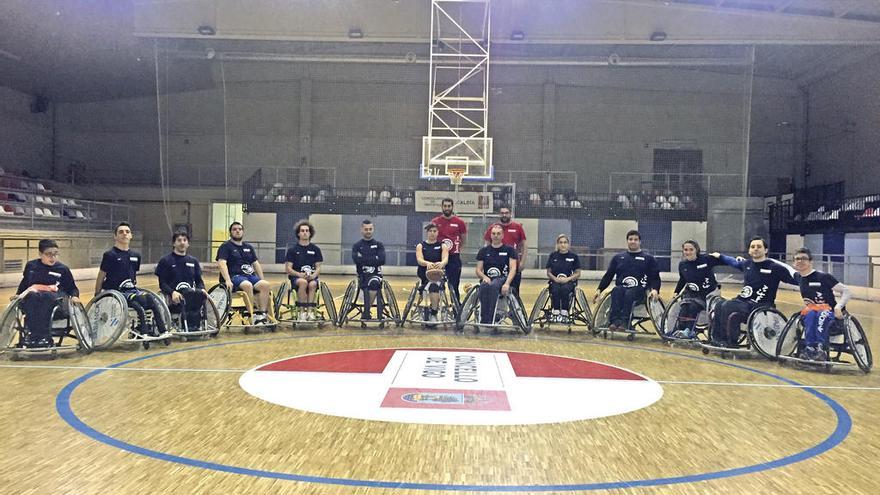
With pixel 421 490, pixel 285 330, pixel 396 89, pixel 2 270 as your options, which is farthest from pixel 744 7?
pixel 2 270

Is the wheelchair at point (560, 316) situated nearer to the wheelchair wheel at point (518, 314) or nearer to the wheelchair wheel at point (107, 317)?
the wheelchair wheel at point (518, 314)

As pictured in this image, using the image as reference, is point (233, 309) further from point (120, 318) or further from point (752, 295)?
point (752, 295)

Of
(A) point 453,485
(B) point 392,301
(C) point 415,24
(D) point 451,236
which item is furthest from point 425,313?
(C) point 415,24

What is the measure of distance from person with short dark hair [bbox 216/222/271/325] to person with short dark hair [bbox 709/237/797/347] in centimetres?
451

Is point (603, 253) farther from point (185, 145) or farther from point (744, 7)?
point (185, 145)

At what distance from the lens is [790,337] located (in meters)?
5.48

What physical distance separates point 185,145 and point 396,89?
787 centimetres

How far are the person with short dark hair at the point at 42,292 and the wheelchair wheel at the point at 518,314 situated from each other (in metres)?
4.04

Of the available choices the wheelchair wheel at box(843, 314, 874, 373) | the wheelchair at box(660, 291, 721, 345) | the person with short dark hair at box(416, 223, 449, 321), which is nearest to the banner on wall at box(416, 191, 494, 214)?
the person with short dark hair at box(416, 223, 449, 321)

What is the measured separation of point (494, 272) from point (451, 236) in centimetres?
97

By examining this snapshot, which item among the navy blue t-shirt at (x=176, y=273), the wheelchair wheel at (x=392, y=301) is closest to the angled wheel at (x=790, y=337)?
the wheelchair wheel at (x=392, y=301)

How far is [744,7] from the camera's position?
1581 cm

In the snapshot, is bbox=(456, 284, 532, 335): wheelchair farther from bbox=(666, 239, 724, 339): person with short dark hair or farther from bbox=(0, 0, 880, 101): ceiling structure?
bbox=(0, 0, 880, 101): ceiling structure

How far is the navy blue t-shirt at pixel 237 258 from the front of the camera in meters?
6.82
